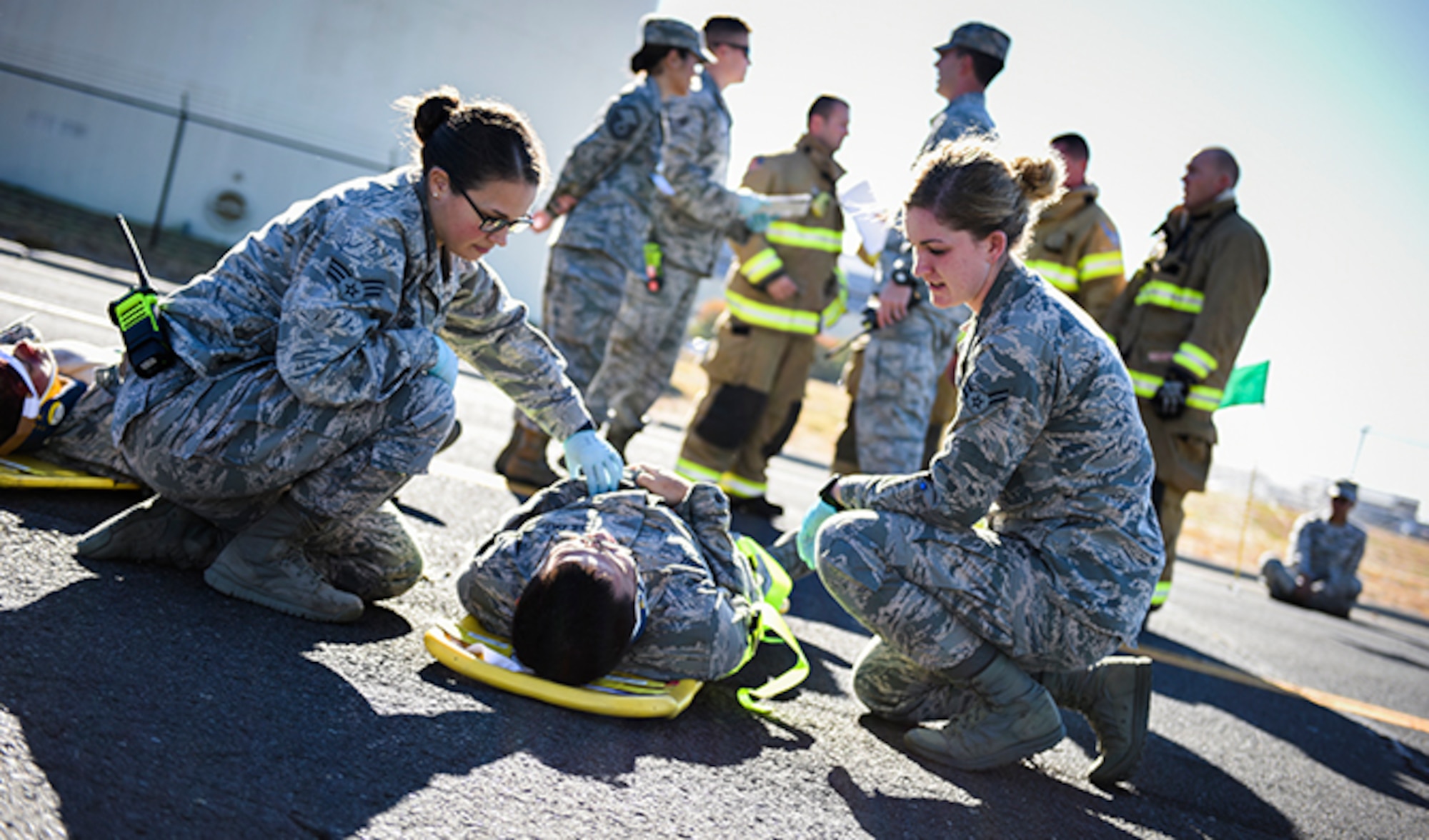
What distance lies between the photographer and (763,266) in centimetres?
618

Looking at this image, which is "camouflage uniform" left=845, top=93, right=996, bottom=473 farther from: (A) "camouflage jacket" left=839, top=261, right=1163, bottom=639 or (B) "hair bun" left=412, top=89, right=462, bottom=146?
(B) "hair bun" left=412, top=89, right=462, bottom=146

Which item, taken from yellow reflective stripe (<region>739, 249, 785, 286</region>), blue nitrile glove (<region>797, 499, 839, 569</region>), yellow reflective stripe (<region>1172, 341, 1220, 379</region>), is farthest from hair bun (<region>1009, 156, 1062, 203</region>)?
yellow reflective stripe (<region>739, 249, 785, 286</region>)

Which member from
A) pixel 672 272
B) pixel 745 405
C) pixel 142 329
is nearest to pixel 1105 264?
pixel 745 405

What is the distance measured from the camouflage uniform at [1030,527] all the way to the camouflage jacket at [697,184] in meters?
3.24

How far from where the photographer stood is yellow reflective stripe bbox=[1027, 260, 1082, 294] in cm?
615

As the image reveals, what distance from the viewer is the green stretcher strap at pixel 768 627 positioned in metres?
2.98

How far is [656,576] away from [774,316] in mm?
3432

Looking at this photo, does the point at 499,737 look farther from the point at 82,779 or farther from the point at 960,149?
the point at 960,149

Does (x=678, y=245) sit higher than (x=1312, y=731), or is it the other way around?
(x=678, y=245)

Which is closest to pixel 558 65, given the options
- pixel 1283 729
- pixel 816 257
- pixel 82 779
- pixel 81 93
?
pixel 81 93

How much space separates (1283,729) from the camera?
446 cm

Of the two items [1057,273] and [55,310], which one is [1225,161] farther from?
[55,310]

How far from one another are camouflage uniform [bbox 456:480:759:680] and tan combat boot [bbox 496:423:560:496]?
88.1 inches

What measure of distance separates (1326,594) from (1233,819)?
9.77 metres
